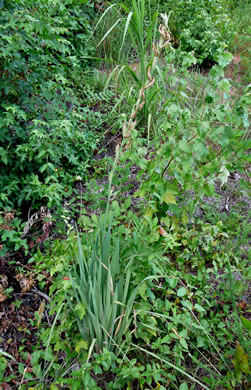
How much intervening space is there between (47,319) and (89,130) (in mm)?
1668

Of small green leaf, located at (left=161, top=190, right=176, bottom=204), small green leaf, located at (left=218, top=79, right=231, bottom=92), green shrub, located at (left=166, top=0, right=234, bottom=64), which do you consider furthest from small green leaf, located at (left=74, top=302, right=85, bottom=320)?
green shrub, located at (left=166, top=0, right=234, bottom=64)

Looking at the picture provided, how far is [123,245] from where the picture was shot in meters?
1.57

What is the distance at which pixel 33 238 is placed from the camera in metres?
1.97

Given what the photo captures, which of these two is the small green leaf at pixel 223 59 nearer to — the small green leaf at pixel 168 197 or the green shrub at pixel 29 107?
the small green leaf at pixel 168 197

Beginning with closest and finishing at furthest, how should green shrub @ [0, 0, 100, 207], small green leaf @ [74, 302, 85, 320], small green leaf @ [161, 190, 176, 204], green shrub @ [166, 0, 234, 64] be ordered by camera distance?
small green leaf @ [74, 302, 85, 320] < small green leaf @ [161, 190, 176, 204] < green shrub @ [0, 0, 100, 207] < green shrub @ [166, 0, 234, 64]

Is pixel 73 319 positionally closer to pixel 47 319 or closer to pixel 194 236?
pixel 47 319

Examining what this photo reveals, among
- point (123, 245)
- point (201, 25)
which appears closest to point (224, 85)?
point (123, 245)

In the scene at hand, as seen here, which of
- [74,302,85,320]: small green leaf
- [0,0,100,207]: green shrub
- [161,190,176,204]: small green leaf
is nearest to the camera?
[74,302,85,320]: small green leaf

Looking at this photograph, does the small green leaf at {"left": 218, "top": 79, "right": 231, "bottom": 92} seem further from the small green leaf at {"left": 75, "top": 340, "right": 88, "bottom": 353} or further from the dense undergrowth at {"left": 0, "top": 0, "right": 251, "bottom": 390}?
the small green leaf at {"left": 75, "top": 340, "right": 88, "bottom": 353}

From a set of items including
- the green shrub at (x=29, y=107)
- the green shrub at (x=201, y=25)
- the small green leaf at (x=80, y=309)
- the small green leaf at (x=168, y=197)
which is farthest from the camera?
the green shrub at (x=201, y=25)

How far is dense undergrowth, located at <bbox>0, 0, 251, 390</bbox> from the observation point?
4.46 ft

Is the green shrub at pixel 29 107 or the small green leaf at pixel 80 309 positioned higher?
the green shrub at pixel 29 107

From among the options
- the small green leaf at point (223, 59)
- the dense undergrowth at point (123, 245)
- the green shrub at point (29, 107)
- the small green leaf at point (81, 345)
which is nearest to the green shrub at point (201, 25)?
the dense undergrowth at point (123, 245)

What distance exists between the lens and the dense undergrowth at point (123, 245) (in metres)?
1.36
